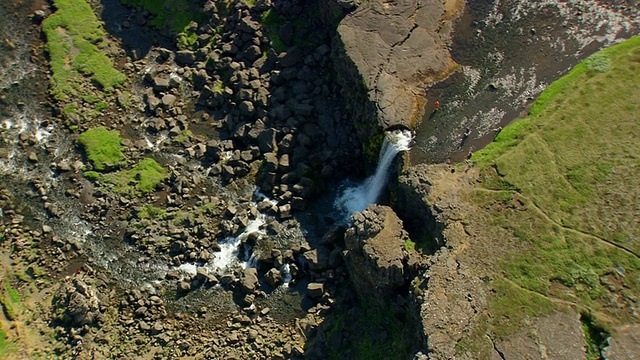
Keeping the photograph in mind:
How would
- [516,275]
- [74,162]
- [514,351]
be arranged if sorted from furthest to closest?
[74,162] → [516,275] → [514,351]

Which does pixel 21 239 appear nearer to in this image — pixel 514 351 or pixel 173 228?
pixel 173 228

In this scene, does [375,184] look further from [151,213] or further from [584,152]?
[151,213]

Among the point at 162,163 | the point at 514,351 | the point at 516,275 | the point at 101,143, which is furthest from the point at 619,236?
the point at 101,143

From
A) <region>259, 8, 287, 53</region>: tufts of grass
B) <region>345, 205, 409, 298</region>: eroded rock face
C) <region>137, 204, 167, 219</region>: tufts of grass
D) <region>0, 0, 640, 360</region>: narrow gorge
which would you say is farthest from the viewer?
<region>259, 8, 287, 53</region>: tufts of grass

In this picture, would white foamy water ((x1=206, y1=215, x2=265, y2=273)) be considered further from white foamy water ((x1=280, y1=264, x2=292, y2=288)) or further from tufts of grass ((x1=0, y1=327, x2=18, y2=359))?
tufts of grass ((x1=0, y1=327, x2=18, y2=359))

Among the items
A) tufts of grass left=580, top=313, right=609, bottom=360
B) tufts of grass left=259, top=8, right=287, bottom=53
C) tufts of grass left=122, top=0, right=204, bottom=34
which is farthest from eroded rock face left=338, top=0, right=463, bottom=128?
tufts of grass left=580, top=313, right=609, bottom=360

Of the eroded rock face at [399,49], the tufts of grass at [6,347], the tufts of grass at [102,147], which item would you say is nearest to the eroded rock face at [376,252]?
the eroded rock face at [399,49]

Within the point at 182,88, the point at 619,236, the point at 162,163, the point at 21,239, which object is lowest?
the point at 21,239

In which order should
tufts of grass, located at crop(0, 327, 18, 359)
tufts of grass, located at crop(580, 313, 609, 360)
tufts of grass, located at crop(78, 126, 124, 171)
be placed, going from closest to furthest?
1. tufts of grass, located at crop(580, 313, 609, 360)
2. tufts of grass, located at crop(0, 327, 18, 359)
3. tufts of grass, located at crop(78, 126, 124, 171)
